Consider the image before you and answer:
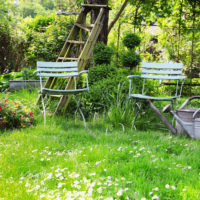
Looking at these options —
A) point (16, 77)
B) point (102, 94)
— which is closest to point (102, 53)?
point (102, 94)

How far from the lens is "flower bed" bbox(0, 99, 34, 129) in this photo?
359 cm

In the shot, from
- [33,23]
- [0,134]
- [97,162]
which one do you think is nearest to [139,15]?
[0,134]

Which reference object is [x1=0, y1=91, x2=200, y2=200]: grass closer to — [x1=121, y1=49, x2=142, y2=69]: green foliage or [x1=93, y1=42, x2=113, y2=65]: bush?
[x1=93, y1=42, x2=113, y2=65]: bush

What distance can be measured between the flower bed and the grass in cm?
33

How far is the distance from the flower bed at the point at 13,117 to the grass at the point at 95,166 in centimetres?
33

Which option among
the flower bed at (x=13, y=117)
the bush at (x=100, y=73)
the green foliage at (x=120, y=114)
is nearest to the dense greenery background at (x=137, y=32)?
the bush at (x=100, y=73)

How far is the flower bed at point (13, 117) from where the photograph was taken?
3594 millimetres

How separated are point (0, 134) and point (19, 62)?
590 cm

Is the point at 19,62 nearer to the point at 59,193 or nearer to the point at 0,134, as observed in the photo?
the point at 0,134

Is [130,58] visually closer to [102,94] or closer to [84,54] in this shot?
[84,54]

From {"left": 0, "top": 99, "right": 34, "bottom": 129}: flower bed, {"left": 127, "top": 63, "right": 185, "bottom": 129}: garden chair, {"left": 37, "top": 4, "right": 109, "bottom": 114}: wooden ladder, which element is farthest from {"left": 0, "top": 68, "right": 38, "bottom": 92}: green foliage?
{"left": 127, "top": 63, "right": 185, "bottom": 129}: garden chair

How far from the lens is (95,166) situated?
7.20ft

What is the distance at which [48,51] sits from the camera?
30.5 feet

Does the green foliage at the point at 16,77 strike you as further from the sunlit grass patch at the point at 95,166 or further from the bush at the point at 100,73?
the sunlit grass patch at the point at 95,166
